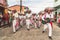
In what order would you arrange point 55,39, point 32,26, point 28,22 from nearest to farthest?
point 55,39 < point 28,22 < point 32,26

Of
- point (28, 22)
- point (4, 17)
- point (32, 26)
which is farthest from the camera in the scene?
point (4, 17)

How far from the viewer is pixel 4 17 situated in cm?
2903

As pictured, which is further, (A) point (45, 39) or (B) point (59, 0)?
(B) point (59, 0)

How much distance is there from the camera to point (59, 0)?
161 feet

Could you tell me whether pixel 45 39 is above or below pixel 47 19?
below

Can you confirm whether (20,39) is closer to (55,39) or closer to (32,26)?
(55,39)

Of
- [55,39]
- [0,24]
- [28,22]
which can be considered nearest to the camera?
[55,39]

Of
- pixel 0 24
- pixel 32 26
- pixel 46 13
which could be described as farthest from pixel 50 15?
pixel 0 24

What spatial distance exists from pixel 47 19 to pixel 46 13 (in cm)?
50

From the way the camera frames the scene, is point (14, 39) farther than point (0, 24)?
No

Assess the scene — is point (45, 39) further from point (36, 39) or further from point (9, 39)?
point (9, 39)

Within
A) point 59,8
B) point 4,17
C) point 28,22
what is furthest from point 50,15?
point 59,8

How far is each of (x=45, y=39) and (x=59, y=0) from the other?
3797 cm

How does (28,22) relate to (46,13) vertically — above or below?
below
